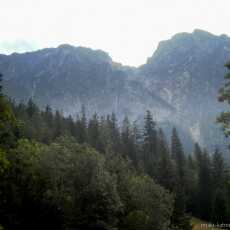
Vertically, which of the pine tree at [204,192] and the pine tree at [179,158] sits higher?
the pine tree at [179,158]

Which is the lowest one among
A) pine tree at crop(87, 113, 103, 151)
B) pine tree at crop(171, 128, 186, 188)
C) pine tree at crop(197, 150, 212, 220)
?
pine tree at crop(197, 150, 212, 220)

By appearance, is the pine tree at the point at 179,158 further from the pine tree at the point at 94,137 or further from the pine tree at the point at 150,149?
the pine tree at the point at 94,137

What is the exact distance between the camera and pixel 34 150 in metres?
27.8

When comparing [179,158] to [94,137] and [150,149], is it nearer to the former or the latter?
[150,149]

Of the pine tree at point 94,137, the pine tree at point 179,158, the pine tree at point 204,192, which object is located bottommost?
the pine tree at point 204,192

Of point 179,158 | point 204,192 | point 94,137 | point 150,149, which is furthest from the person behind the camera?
point 150,149

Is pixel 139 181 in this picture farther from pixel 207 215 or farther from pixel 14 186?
pixel 207 215

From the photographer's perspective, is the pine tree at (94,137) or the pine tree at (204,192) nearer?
the pine tree at (204,192)

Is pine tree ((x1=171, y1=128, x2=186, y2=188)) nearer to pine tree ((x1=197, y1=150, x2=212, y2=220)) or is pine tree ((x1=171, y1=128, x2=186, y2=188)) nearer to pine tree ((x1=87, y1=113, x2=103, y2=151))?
pine tree ((x1=197, y1=150, x2=212, y2=220))

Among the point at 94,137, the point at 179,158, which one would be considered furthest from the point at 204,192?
the point at 94,137

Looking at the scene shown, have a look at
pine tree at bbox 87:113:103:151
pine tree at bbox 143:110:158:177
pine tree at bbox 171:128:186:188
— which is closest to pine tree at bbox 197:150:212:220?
pine tree at bbox 171:128:186:188

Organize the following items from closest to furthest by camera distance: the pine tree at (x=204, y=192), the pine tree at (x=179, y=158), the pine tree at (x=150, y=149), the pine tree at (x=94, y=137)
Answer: the pine tree at (x=150, y=149)
the pine tree at (x=204, y=192)
the pine tree at (x=94, y=137)
the pine tree at (x=179, y=158)

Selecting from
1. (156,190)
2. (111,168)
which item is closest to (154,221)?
(156,190)

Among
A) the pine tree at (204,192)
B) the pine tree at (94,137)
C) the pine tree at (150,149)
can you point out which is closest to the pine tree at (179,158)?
the pine tree at (204,192)
